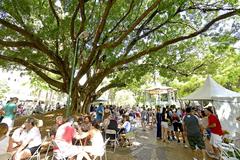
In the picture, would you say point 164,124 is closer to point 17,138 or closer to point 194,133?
point 194,133

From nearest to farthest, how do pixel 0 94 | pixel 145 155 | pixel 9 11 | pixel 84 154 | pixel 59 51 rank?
pixel 84 154 < pixel 145 155 < pixel 9 11 < pixel 59 51 < pixel 0 94

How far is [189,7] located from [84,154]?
24.8ft

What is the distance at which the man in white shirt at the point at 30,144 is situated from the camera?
479 cm

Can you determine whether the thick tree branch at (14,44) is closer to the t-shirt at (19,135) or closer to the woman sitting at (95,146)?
the t-shirt at (19,135)

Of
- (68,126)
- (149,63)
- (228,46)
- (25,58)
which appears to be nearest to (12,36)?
(25,58)

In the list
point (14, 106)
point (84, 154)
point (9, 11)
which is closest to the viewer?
point (84, 154)

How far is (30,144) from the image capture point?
512cm

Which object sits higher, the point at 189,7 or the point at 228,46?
the point at 189,7

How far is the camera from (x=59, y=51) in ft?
41.5

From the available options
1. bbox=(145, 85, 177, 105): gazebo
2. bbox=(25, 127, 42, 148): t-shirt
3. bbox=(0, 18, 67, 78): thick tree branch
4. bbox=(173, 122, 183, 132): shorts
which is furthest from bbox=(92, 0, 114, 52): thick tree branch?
bbox=(145, 85, 177, 105): gazebo

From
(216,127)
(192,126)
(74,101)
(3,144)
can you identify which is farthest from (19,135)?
(74,101)

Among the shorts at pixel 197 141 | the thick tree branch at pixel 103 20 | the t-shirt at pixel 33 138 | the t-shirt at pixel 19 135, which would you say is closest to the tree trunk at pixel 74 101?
the thick tree branch at pixel 103 20

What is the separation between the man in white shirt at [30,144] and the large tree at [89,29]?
415 cm

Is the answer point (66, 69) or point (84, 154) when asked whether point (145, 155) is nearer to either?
point (84, 154)
